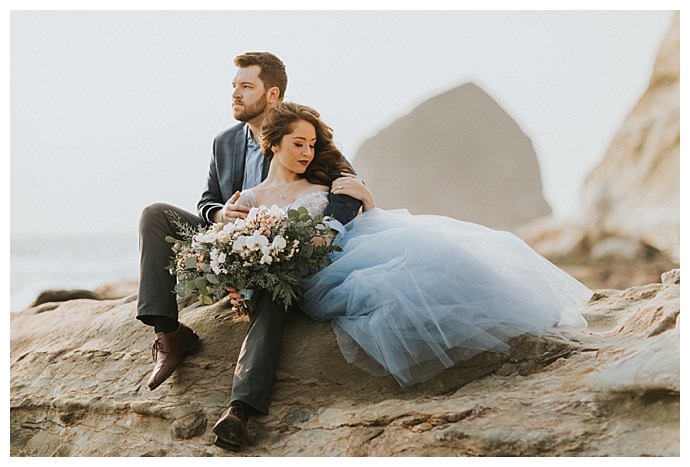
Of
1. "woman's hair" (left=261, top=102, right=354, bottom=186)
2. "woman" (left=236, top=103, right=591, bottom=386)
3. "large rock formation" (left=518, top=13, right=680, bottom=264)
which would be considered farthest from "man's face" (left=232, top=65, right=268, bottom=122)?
"large rock formation" (left=518, top=13, right=680, bottom=264)

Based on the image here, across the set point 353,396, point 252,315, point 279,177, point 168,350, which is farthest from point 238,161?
point 353,396

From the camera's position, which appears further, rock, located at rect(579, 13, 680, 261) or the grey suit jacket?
rock, located at rect(579, 13, 680, 261)

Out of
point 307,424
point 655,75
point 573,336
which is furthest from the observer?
point 655,75

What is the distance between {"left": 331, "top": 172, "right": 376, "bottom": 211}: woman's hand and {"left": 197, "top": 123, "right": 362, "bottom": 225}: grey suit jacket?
72cm

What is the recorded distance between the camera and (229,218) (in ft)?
17.5

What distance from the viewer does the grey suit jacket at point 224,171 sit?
19.8 ft

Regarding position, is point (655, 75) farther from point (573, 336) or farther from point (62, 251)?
point (62, 251)

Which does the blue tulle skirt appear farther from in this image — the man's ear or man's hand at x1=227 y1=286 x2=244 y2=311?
the man's ear

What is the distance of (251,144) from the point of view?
621 cm

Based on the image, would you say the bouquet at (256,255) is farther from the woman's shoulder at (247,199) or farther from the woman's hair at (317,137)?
the woman's hair at (317,137)

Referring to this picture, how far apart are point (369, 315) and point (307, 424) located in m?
0.73

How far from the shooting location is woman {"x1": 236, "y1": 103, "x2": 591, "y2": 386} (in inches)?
184

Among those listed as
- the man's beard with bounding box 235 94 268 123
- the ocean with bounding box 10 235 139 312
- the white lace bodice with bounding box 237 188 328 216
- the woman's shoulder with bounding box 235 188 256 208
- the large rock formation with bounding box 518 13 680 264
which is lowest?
the ocean with bounding box 10 235 139 312
